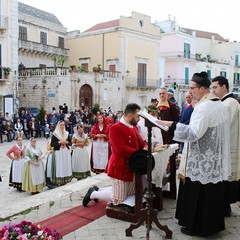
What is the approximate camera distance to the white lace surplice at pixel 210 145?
350 centimetres

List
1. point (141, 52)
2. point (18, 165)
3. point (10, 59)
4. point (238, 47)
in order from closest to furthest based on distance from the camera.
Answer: point (18, 165) < point (10, 59) < point (141, 52) < point (238, 47)

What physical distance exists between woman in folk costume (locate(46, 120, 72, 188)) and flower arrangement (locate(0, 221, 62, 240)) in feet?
17.1

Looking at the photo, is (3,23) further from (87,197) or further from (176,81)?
(176,81)

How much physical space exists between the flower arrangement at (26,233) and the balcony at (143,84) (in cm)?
2787

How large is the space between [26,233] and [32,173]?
207 inches

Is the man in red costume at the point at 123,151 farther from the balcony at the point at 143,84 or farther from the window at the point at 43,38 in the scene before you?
the window at the point at 43,38

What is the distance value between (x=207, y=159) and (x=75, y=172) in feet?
18.8

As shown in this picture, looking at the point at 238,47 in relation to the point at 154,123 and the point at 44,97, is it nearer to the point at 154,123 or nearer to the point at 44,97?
the point at 44,97

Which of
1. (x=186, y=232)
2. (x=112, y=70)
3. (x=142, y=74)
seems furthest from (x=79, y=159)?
(x=142, y=74)

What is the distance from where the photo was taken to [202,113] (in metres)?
3.49

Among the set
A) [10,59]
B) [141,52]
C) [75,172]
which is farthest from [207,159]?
[141,52]

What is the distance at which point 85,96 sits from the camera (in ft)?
87.5

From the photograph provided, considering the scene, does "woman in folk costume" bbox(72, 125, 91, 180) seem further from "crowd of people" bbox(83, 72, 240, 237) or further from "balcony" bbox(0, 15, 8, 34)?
"balcony" bbox(0, 15, 8, 34)

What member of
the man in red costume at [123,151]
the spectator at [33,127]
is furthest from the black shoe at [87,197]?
the spectator at [33,127]
